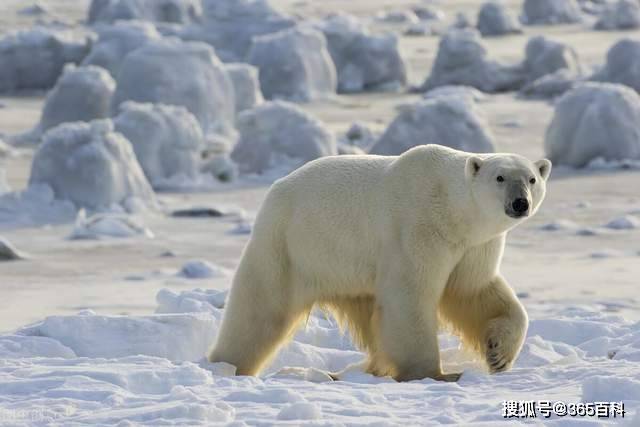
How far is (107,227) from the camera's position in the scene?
478 inches

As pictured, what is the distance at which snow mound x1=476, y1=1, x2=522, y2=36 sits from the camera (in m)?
33.5

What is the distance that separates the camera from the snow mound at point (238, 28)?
89.7 feet

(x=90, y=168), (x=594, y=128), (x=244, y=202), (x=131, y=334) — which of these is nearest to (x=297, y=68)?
(x=594, y=128)

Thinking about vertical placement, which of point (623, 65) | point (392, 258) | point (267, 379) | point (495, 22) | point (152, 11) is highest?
point (392, 258)

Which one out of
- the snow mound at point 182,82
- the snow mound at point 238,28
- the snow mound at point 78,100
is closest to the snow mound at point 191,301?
the snow mound at point 182,82

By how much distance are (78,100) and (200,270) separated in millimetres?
8634

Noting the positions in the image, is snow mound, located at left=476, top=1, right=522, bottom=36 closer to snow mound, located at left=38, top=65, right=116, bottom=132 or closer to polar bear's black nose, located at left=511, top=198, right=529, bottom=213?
snow mound, located at left=38, top=65, right=116, bottom=132

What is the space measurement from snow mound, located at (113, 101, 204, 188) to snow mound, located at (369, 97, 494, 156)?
2.05 meters

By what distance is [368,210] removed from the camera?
584cm

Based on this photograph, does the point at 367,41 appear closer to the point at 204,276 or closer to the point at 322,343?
the point at 204,276

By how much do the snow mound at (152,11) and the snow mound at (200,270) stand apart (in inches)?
912

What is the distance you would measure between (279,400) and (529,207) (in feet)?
A: 4.08

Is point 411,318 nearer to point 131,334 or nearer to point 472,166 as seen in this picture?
point 472,166

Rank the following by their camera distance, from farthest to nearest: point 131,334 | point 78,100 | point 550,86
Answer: point 550,86 → point 78,100 → point 131,334
